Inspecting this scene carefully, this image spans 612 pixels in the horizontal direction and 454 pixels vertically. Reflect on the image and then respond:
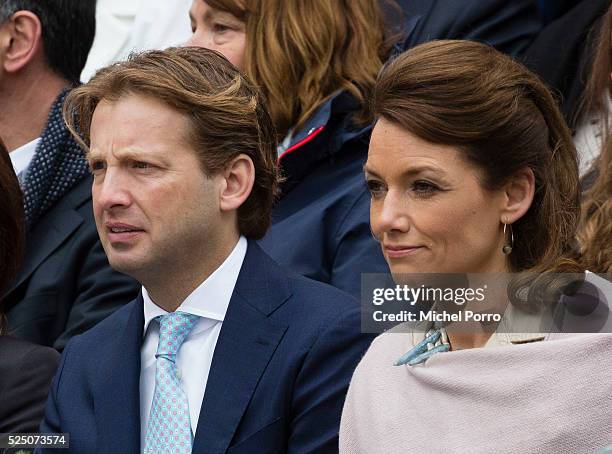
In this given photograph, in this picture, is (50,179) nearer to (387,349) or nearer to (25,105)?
(25,105)

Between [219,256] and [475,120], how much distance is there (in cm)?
89

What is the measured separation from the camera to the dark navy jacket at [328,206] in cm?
421

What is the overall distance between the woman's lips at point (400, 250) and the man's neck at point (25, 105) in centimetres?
226

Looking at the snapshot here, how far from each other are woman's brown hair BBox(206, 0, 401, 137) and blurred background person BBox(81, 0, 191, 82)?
1.25 m

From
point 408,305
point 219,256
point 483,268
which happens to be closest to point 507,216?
point 483,268

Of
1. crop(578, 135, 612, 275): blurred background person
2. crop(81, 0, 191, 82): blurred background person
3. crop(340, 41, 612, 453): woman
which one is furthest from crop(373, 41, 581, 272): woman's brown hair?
crop(81, 0, 191, 82): blurred background person

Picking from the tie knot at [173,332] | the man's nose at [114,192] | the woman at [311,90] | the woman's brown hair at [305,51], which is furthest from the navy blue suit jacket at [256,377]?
the woman's brown hair at [305,51]

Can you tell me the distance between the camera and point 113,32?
6344 millimetres

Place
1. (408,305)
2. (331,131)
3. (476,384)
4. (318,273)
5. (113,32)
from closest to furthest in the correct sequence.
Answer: (476,384), (408,305), (318,273), (331,131), (113,32)

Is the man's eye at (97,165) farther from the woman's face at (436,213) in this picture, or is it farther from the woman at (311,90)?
the woman's face at (436,213)

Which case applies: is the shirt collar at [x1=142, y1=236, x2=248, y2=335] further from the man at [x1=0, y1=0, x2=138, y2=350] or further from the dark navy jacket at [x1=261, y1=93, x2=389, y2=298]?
the man at [x1=0, y1=0, x2=138, y2=350]

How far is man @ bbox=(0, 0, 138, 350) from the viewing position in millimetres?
4625

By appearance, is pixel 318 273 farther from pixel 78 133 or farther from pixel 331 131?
pixel 78 133

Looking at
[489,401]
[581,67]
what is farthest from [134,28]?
[489,401]
